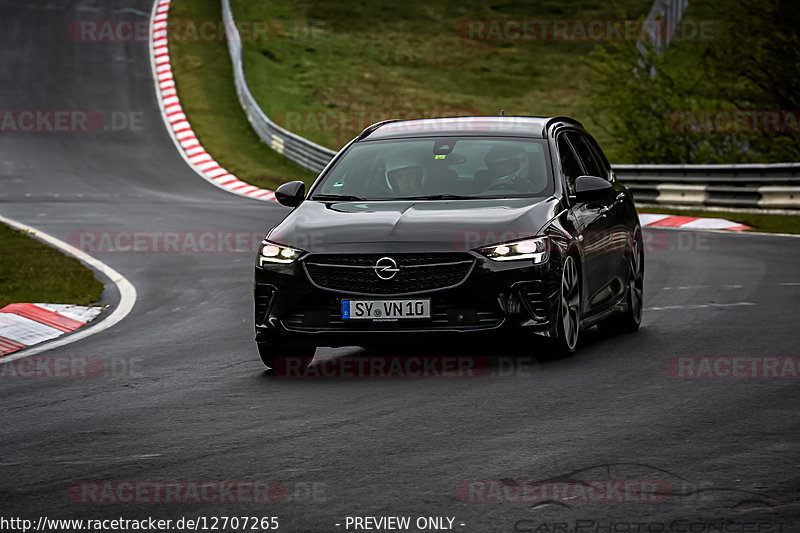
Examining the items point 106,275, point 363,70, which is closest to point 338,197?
point 106,275

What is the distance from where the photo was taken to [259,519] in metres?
5.08

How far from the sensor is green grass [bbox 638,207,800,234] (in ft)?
71.3

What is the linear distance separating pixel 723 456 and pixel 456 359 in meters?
3.40

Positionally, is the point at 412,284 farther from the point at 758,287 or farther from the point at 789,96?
the point at 789,96

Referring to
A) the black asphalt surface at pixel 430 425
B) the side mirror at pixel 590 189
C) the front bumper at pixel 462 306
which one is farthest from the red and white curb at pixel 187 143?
the front bumper at pixel 462 306

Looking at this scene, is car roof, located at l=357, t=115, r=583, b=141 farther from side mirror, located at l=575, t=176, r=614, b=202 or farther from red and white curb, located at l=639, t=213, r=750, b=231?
red and white curb, located at l=639, t=213, r=750, b=231

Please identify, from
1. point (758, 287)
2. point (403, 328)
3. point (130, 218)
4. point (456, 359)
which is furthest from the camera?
point (130, 218)

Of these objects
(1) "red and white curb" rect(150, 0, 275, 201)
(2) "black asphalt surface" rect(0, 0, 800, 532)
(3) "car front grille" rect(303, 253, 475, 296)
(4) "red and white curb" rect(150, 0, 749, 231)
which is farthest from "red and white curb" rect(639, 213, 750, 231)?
(3) "car front grille" rect(303, 253, 475, 296)

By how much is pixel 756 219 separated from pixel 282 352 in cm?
1569

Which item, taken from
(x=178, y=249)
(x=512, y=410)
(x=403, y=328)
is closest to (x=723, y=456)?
(x=512, y=410)

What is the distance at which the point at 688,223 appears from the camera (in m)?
22.9

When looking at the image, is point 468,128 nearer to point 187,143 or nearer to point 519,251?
point 519,251

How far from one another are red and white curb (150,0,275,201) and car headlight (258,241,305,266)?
19.9 metres

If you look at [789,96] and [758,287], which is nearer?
[758,287]
